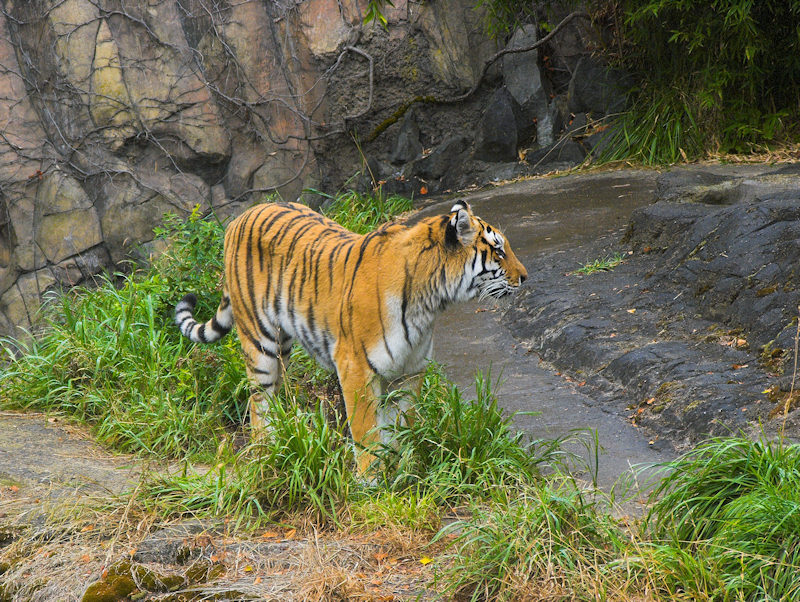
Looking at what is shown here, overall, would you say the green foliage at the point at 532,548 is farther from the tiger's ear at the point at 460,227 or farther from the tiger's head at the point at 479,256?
the tiger's ear at the point at 460,227

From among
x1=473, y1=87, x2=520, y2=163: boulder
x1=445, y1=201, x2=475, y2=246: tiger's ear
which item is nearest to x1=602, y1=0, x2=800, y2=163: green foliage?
x1=473, y1=87, x2=520, y2=163: boulder

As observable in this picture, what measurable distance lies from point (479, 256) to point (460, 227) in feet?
0.61

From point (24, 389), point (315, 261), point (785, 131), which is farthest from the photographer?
point (785, 131)

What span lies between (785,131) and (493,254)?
22.7ft

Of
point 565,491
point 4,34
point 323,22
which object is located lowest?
point 565,491

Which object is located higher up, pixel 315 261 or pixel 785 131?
pixel 315 261

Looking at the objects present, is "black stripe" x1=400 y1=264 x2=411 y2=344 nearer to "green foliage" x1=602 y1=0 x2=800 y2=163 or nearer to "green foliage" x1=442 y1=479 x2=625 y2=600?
"green foliage" x1=442 y1=479 x2=625 y2=600

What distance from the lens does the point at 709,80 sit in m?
9.81

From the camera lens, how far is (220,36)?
417 inches

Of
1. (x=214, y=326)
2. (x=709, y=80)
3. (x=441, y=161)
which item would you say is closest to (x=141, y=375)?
(x=214, y=326)

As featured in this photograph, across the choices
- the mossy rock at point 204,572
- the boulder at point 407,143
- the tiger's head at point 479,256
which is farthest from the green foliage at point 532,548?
the boulder at point 407,143

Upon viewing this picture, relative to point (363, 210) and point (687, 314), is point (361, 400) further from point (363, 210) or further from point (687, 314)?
point (363, 210)

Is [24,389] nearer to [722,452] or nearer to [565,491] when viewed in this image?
[565,491]

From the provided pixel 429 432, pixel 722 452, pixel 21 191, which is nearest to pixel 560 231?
A: pixel 429 432
